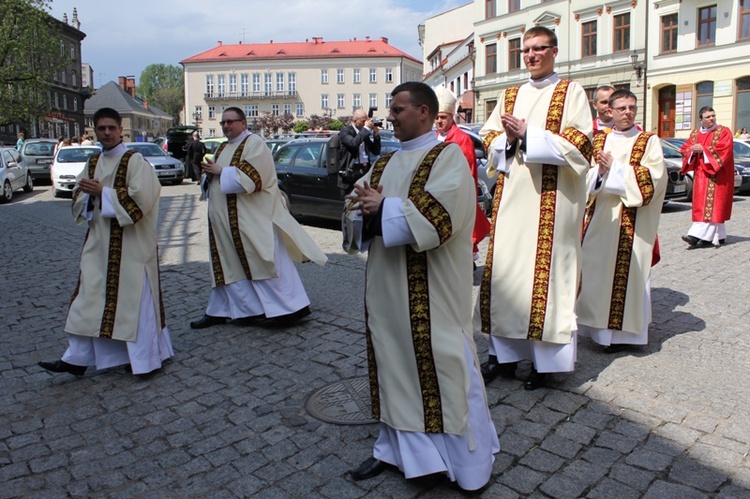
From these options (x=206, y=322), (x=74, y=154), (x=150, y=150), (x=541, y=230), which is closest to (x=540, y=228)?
(x=541, y=230)

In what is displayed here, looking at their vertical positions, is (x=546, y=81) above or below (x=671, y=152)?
above

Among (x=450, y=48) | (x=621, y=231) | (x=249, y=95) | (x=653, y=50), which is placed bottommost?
(x=621, y=231)

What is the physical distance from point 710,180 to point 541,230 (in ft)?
21.8

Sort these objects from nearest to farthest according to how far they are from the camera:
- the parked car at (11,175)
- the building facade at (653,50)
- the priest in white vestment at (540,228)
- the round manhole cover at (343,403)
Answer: the round manhole cover at (343,403)
the priest in white vestment at (540,228)
the parked car at (11,175)
the building facade at (653,50)

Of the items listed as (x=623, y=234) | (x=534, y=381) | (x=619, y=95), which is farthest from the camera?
(x=623, y=234)

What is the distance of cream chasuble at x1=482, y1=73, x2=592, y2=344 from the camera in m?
4.46

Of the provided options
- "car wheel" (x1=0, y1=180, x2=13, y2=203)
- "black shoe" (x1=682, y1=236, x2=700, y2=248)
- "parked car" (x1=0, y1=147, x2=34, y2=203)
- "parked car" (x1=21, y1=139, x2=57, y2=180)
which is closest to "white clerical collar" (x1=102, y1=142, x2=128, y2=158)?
"black shoe" (x1=682, y1=236, x2=700, y2=248)

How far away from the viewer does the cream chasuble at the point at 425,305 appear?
321 centimetres

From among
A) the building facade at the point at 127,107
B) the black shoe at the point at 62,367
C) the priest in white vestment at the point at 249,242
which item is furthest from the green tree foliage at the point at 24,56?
the building facade at the point at 127,107

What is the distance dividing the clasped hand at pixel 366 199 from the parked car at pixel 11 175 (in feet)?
61.0

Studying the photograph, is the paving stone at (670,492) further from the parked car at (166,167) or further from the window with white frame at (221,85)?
the window with white frame at (221,85)

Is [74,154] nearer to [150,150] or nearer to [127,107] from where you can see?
[150,150]

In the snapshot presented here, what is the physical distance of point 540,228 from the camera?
14.7ft

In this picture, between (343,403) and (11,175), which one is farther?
(11,175)
